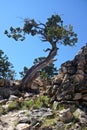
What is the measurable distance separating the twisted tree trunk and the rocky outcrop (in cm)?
812

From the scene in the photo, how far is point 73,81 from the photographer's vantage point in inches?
737

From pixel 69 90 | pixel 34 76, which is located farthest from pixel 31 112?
pixel 34 76

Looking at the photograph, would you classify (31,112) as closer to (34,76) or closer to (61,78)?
(61,78)

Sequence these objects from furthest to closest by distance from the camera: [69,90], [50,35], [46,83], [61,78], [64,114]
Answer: [50,35] → [46,83] → [61,78] → [69,90] → [64,114]

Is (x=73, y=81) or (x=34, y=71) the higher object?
(x=34, y=71)

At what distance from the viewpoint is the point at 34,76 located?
1133 inches

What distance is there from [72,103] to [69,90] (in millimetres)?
968

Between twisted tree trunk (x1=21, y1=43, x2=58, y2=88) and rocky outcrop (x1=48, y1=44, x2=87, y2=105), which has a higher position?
twisted tree trunk (x1=21, y1=43, x2=58, y2=88)

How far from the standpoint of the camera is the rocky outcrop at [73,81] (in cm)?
1820

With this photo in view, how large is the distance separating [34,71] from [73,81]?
10463 mm

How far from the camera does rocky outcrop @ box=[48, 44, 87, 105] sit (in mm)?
18203

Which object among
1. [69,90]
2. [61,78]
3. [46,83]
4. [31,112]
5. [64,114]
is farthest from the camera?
[46,83]

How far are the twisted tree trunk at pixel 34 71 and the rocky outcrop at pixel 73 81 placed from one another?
8123 millimetres

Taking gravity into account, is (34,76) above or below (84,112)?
above
